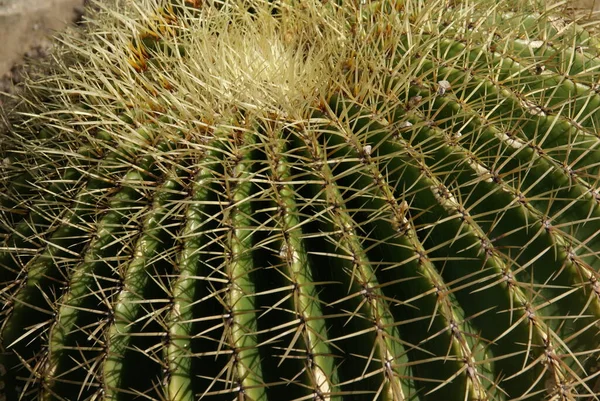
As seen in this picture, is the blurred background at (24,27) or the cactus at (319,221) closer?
the cactus at (319,221)

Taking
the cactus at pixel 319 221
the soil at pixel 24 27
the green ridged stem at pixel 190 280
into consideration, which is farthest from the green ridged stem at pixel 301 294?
the soil at pixel 24 27

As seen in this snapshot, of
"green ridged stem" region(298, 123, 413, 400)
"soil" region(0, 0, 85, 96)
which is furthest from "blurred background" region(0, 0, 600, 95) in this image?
"green ridged stem" region(298, 123, 413, 400)

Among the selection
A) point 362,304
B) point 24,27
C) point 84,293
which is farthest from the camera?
point 24,27

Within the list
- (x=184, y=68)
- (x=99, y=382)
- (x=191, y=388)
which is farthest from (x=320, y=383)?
(x=184, y=68)

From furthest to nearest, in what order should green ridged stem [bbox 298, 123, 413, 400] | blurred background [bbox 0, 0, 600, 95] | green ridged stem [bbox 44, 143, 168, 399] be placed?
Result: 1. blurred background [bbox 0, 0, 600, 95]
2. green ridged stem [bbox 44, 143, 168, 399]
3. green ridged stem [bbox 298, 123, 413, 400]

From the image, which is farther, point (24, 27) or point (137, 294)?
point (24, 27)

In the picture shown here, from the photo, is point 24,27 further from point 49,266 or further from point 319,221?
point 319,221

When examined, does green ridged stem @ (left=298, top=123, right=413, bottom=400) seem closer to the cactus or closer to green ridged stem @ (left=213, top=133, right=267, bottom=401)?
the cactus

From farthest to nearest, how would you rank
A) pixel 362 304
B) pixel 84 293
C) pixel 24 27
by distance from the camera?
pixel 24 27 → pixel 84 293 → pixel 362 304

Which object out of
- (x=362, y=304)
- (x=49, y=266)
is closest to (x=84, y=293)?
(x=49, y=266)

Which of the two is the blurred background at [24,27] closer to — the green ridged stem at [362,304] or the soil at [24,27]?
the soil at [24,27]
